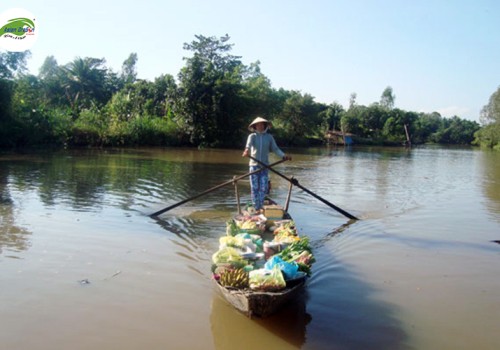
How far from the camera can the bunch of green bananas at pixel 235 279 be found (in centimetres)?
386

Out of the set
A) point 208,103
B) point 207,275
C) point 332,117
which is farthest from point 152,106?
point 207,275

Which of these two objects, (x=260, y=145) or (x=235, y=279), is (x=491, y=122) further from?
(x=235, y=279)

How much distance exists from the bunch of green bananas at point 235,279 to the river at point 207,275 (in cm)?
38

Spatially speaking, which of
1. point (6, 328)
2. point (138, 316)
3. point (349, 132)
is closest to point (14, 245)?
point (6, 328)

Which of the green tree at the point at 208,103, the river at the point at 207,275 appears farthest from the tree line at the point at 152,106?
the river at the point at 207,275

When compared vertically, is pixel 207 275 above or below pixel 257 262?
below

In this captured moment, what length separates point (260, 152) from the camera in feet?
23.9

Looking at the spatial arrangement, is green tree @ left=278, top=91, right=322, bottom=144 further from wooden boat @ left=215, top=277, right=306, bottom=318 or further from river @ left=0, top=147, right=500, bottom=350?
wooden boat @ left=215, top=277, right=306, bottom=318

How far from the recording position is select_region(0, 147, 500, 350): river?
377cm

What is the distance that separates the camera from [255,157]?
24.0ft

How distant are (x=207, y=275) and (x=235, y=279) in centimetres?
135

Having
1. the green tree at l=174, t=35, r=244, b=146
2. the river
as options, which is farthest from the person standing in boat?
the green tree at l=174, t=35, r=244, b=146

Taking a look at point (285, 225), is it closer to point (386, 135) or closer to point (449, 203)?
point (449, 203)

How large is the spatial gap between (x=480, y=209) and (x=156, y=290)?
877 cm
